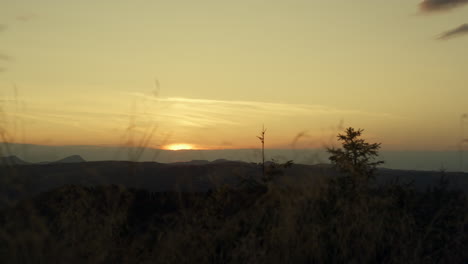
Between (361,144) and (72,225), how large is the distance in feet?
59.2

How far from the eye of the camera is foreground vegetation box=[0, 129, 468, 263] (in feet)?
14.4

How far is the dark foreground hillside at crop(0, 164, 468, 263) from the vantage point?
4.36 metres

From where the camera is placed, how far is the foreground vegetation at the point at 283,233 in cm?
438

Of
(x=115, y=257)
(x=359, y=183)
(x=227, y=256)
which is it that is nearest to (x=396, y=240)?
(x=359, y=183)

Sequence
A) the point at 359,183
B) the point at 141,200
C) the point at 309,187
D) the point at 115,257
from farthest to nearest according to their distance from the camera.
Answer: the point at 141,200
the point at 359,183
the point at 309,187
the point at 115,257

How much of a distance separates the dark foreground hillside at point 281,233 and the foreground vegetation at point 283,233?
0.01m

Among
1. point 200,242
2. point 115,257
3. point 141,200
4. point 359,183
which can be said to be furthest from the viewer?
point 141,200

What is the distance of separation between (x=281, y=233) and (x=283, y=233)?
38 mm

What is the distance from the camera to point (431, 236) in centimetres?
570

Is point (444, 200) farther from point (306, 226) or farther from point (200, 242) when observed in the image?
point (200, 242)

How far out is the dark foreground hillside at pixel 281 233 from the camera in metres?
4.36

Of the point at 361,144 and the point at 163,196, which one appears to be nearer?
the point at 163,196

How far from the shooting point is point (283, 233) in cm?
498

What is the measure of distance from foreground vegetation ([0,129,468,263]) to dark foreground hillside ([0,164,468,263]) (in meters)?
0.01
